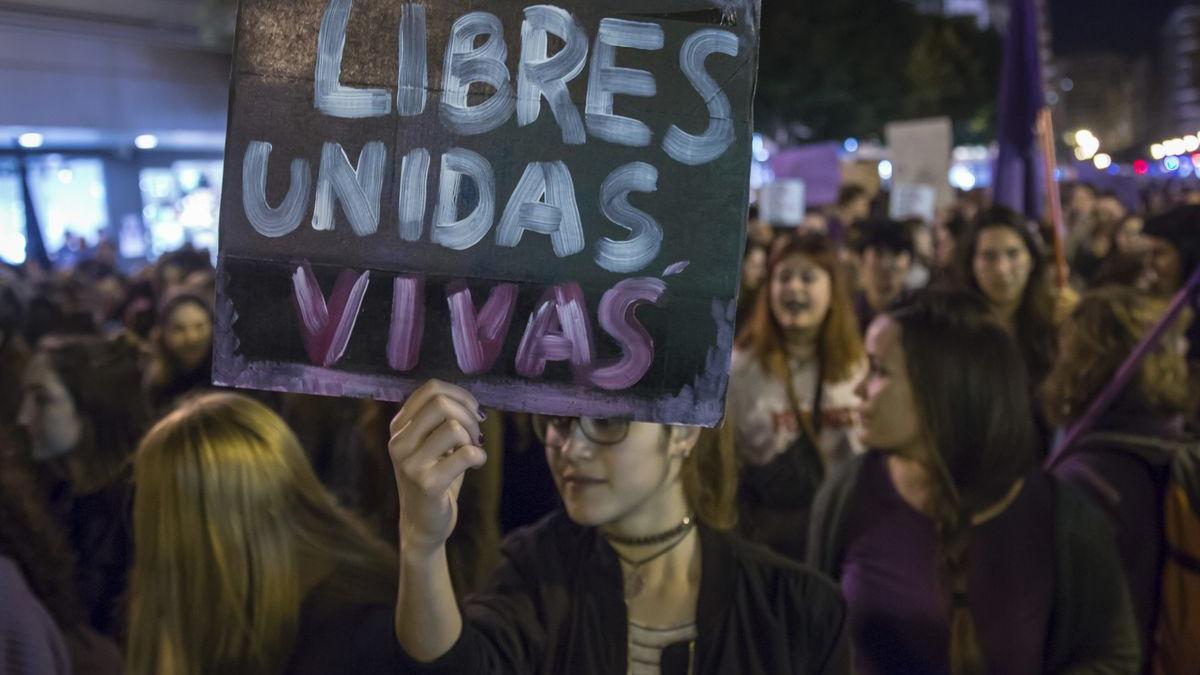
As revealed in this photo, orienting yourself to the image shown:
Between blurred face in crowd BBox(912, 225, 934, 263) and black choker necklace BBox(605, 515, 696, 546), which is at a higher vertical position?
blurred face in crowd BBox(912, 225, 934, 263)

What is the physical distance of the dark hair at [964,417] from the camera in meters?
2.68

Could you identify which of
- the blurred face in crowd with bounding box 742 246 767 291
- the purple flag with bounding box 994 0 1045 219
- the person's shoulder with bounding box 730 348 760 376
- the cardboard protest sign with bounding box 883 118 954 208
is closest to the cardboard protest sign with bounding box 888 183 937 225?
the cardboard protest sign with bounding box 883 118 954 208

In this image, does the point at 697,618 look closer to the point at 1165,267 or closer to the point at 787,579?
the point at 787,579

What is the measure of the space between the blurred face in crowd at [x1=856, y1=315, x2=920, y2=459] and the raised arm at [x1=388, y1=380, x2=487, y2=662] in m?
1.37

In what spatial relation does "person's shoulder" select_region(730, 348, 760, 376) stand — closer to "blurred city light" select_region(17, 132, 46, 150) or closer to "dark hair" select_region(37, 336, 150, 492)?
"dark hair" select_region(37, 336, 150, 492)

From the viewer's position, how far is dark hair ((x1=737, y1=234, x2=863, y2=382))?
4668 millimetres

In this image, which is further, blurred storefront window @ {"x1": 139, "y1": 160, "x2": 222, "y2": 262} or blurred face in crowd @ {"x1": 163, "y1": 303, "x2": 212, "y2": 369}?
blurred storefront window @ {"x1": 139, "y1": 160, "x2": 222, "y2": 262}

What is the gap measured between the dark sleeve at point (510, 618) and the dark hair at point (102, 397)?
2049 mm

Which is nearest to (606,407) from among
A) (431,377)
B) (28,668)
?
(431,377)

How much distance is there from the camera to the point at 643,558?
7.66ft

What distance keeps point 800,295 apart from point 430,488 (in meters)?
3.26

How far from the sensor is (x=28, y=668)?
226cm

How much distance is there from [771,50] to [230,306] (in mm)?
28170

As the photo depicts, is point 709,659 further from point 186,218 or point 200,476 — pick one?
point 186,218
